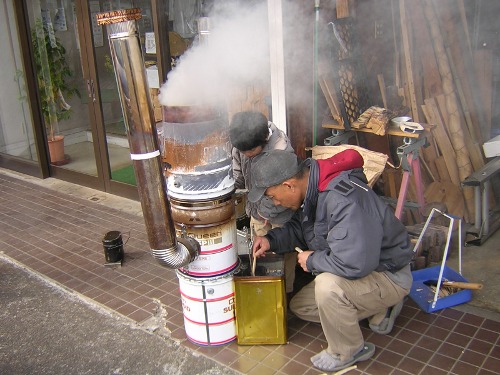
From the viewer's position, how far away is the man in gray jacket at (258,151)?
4129mm

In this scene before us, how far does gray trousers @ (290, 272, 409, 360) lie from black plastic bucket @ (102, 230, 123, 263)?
2.47 meters

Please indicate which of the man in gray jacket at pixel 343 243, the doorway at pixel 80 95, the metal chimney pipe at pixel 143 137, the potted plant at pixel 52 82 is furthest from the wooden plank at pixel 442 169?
the potted plant at pixel 52 82

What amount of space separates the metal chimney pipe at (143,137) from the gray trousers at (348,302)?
2.99ft

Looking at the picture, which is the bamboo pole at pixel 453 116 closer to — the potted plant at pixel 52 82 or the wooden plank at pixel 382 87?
the wooden plank at pixel 382 87

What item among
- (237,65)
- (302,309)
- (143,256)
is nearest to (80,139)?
(143,256)

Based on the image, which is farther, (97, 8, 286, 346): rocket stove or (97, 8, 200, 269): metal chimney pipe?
(97, 8, 286, 346): rocket stove

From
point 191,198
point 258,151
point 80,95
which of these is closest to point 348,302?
point 191,198

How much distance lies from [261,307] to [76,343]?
4.93ft

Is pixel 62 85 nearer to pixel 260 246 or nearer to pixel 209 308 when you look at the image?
pixel 260 246

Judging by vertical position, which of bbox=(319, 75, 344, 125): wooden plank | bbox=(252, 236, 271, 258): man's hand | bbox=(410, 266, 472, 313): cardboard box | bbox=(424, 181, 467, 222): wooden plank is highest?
bbox=(319, 75, 344, 125): wooden plank

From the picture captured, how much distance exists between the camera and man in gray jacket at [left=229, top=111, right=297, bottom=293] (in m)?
4.13

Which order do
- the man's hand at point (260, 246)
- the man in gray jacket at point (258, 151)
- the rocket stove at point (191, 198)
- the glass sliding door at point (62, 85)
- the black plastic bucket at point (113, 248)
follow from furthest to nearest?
the glass sliding door at point (62, 85)
the black plastic bucket at point (113, 248)
the man in gray jacket at point (258, 151)
the man's hand at point (260, 246)
the rocket stove at point (191, 198)

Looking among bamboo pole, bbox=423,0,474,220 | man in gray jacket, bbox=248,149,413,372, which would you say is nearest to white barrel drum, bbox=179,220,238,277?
man in gray jacket, bbox=248,149,413,372

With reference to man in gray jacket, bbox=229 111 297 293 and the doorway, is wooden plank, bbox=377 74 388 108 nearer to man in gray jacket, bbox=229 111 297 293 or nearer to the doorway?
man in gray jacket, bbox=229 111 297 293
